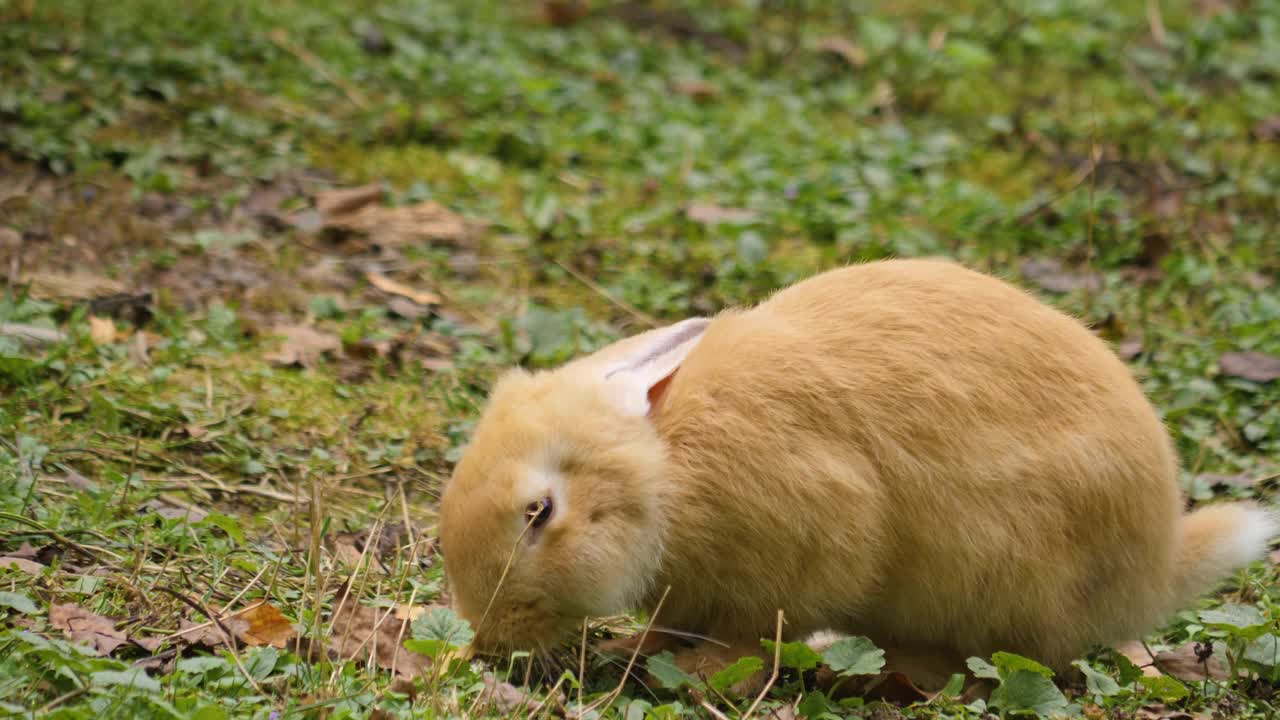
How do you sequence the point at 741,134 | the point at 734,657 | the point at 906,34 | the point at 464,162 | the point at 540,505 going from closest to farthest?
the point at 540,505, the point at 734,657, the point at 464,162, the point at 741,134, the point at 906,34

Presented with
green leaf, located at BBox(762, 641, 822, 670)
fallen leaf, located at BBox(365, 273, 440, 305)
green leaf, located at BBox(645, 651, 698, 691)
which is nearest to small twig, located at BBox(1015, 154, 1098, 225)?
fallen leaf, located at BBox(365, 273, 440, 305)

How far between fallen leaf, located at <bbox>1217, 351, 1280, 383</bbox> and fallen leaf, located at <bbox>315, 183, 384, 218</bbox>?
3608 millimetres

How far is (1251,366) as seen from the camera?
4.85 metres

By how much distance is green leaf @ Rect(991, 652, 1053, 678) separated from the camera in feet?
9.93

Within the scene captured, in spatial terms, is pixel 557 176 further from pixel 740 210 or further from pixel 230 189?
pixel 230 189

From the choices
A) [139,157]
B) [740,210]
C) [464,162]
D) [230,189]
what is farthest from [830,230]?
[139,157]

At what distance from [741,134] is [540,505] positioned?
14.5 feet

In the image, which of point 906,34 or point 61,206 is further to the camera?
point 906,34

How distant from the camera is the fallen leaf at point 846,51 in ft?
26.7

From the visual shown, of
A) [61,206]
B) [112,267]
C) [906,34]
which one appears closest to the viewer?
[112,267]

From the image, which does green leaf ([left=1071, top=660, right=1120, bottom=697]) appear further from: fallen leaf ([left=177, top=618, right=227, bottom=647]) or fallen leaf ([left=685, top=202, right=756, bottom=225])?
fallen leaf ([left=685, top=202, right=756, bottom=225])

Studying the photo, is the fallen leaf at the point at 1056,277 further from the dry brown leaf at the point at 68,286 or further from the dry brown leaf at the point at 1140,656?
the dry brown leaf at the point at 68,286

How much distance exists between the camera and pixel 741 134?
708cm

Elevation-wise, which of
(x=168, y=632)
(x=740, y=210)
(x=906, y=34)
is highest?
(x=906, y=34)
